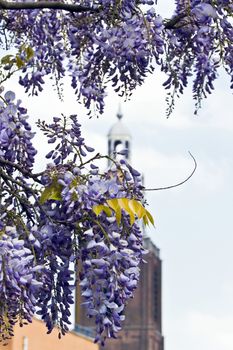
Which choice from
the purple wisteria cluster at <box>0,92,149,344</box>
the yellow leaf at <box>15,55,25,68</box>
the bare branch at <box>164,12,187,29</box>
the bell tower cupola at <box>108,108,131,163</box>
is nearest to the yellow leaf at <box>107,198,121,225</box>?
the purple wisteria cluster at <box>0,92,149,344</box>

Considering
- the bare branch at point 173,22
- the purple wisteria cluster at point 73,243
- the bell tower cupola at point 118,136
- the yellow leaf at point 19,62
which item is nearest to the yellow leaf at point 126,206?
the purple wisteria cluster at point 73,243

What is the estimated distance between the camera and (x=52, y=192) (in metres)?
4.82

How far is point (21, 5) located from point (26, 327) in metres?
26.2

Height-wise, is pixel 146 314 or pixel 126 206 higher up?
pixel 146 314

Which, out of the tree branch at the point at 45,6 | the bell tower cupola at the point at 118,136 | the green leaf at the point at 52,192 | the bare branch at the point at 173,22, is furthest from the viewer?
the bell tower cupola at the point at 118,136

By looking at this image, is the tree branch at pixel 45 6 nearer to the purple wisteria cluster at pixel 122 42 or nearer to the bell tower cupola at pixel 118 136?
the purple wisteria cluster at pixel 122 42

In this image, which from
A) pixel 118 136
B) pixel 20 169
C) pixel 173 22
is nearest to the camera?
pixel 20 169

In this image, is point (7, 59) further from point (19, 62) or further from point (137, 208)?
point (137, 208)

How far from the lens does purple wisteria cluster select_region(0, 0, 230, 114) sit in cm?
550

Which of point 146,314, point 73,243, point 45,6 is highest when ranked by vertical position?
point 146,314

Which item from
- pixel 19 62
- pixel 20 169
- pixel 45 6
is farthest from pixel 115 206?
pixel 45 6

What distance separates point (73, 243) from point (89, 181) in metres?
0.29

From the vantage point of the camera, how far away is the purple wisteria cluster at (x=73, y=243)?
4648mm

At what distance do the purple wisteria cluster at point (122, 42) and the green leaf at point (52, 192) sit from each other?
0.77 meters
